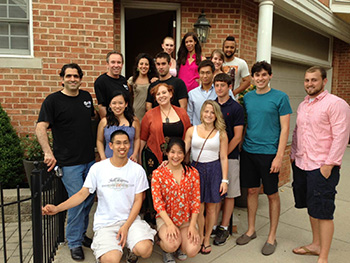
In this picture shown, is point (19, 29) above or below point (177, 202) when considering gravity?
above

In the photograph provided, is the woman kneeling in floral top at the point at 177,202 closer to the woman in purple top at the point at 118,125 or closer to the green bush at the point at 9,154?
the woman in purple top at the point at 118,125

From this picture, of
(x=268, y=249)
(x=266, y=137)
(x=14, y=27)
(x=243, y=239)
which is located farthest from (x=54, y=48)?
(x=268, y=249)

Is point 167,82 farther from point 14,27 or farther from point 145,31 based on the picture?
point 145,31

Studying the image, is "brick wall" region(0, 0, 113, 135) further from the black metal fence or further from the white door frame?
the black metal fence

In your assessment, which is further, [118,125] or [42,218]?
[42,218]

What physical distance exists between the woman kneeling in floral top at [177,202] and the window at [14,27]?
3.40m

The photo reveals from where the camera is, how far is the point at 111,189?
2.84 m

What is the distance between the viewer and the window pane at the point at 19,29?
4.88m

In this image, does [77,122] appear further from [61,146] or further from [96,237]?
[96,237]

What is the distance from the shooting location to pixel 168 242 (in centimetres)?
280

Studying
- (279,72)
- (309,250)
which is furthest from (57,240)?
(279,72)

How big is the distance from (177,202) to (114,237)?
648mm

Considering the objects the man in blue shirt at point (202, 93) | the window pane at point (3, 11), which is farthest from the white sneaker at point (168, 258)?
the window pane at point (3, 11)

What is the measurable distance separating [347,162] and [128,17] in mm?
7449
